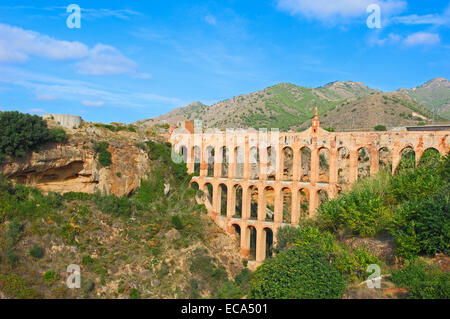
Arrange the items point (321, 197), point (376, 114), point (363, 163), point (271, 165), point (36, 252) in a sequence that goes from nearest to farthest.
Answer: point (36, 252) → point (321, 197) → point (271, 165) → point (363, 163) → point (376, 114)

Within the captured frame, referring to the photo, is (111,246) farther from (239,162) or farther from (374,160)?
(374,160)

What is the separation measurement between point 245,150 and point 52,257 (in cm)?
2263

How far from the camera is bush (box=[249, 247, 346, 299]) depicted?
18.3 metres

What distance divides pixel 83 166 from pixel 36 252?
10586mm

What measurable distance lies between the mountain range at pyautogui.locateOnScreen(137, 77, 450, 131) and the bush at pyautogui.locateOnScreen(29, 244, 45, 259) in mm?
44919

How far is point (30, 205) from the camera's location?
1187 inches

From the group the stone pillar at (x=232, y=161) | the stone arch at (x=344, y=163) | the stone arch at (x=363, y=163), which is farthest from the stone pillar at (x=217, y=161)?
the stone arch at (x=363, y=163)

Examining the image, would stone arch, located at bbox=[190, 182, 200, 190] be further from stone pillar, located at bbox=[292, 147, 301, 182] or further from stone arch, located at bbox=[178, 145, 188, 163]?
stone pillar, located at bbox=[292, 147, 301, 182]

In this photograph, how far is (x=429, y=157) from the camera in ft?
104

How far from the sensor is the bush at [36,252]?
2698 centimetres

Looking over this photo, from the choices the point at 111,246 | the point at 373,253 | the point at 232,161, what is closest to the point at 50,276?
the point at 111,246

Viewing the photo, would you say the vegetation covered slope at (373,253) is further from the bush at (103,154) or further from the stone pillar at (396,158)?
the bush at (103,154)
